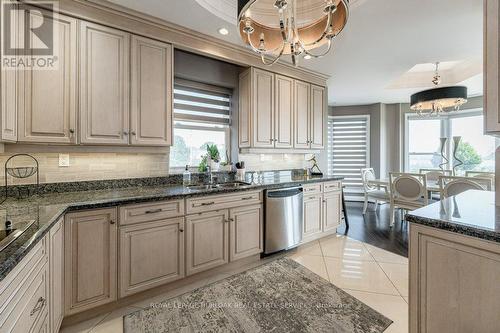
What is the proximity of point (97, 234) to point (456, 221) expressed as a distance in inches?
92.0

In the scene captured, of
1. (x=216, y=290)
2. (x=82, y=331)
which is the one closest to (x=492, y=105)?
(x=216, y=290)

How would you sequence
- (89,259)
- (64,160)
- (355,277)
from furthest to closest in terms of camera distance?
(355,277), (64,160), (89,259)

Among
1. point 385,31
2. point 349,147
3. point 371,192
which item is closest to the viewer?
point 385,31

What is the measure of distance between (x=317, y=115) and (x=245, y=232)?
2.42 meters

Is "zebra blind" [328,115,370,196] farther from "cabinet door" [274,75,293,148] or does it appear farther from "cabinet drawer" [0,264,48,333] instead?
"cabinet drawer" [0,264,48,333]

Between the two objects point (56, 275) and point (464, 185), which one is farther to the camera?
point (464, 185)

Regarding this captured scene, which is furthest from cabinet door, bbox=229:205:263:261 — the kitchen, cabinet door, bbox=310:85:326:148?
cabinet door, bbox=310:85:326:148

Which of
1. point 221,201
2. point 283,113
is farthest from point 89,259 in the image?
point 283,113

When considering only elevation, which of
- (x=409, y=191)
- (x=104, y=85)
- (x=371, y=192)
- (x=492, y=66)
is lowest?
(x=371, y=192)

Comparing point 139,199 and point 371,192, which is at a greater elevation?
point 139,199

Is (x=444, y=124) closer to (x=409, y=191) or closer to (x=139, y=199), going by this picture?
(x=409, y=191)

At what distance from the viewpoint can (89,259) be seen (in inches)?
71.4

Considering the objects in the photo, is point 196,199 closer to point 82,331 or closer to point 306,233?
point 82,331

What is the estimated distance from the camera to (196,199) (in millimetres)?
2332
